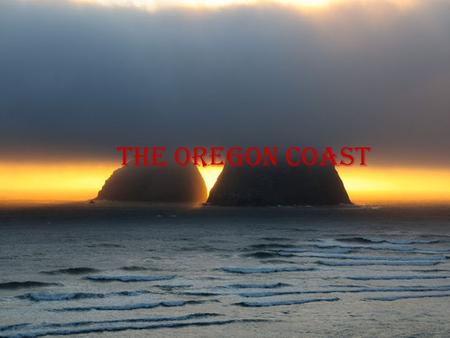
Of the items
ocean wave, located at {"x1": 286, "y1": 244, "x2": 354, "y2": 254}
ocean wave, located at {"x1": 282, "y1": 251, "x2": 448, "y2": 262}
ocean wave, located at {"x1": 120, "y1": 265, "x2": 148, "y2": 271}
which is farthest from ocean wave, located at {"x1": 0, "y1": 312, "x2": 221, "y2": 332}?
ocean wave, located at {"x1": 286, "y1": 244, "x2": 354, "y2": 254}

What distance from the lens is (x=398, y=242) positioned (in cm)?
6688

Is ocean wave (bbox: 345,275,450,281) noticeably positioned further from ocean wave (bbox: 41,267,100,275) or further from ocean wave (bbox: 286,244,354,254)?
ocean wave (bbox: 286,244,354,254)

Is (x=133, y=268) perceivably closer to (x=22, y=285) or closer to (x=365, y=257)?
(x=22, y=285)

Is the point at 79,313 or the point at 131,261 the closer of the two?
the point at 79,313

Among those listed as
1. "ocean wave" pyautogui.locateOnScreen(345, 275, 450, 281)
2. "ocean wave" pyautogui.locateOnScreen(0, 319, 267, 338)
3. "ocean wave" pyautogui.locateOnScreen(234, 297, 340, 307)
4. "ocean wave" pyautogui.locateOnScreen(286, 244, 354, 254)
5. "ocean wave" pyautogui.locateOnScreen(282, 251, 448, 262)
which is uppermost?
"ocean wave" pyautogui.locateOnScreen(286, 244, 354, 254)

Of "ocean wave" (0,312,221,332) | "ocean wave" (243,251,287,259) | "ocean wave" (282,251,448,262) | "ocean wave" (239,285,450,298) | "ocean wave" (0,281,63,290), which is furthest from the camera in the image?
"ocean wave" (243,251,287,259)

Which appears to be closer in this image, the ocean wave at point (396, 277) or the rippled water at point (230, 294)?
the rippled water at point (230, 294)

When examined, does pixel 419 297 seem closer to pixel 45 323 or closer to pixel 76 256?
pixel 45 323

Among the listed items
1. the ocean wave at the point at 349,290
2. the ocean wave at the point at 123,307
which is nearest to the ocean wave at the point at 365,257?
the ocean wave at the point at 349,290

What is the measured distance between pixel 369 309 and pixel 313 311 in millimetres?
2133

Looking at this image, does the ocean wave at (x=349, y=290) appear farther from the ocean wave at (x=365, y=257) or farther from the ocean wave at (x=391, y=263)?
the ocean wave at (x=365, y=257)

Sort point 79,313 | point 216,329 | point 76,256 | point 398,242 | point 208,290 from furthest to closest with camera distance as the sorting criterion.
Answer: point 398,242 < point 76,256 < point 208,290 < point 79,313 < point 216,329

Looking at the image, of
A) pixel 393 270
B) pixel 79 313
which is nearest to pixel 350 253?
pixel 393 270

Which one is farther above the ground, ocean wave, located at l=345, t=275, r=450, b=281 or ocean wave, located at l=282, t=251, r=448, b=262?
ocean wave, located at l=282, t=251, r=448, b=262
